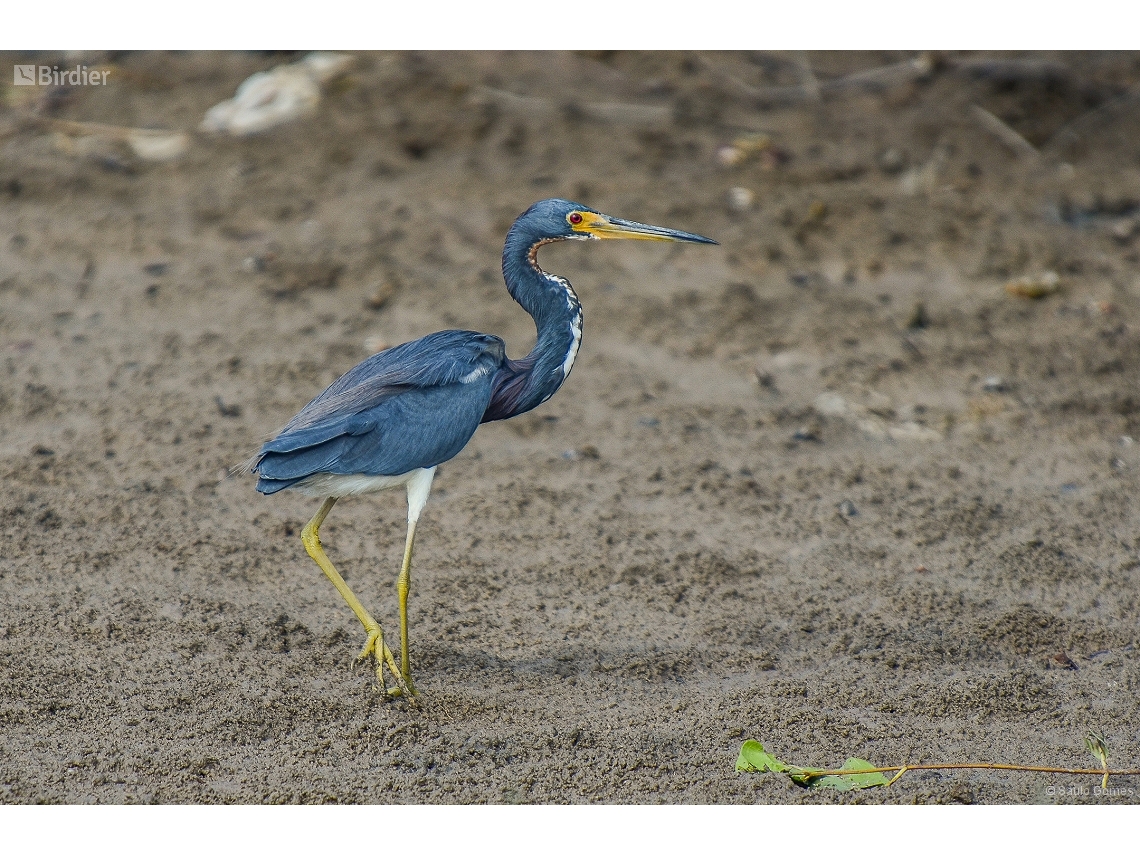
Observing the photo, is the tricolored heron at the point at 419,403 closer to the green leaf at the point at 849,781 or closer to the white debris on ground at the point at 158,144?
the green leaf at the point at 849,781

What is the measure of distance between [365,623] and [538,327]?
4.19 feet

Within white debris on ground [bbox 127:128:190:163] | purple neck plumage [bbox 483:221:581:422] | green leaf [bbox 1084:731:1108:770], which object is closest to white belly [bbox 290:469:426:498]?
purple neck plumage [bbox 483:221:581:422]

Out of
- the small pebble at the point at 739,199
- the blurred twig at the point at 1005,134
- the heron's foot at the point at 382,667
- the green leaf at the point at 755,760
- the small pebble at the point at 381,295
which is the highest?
the blurred twig at the point at 1005,134

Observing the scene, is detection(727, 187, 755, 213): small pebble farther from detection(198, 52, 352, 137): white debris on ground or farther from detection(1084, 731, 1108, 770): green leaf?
detection(1084, 731, 1108, 770): green leaf

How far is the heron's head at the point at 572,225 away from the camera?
15.5 ft

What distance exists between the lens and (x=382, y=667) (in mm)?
4594

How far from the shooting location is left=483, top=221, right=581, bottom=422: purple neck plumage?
476 centimetres

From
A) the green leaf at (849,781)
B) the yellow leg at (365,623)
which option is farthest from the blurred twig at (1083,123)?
the yellow leg at (365,623)

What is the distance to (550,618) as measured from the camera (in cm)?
514

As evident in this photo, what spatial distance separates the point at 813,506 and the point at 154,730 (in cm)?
305

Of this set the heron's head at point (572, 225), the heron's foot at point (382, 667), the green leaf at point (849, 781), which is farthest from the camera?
the heron's head at point (572, 225)

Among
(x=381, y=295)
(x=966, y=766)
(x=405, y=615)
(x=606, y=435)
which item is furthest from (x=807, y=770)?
(x=381, y=295)

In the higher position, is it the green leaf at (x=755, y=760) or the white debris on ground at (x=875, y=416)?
the white debris on ground at (x=875, y=416)

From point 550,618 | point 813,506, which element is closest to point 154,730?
point 550,618
